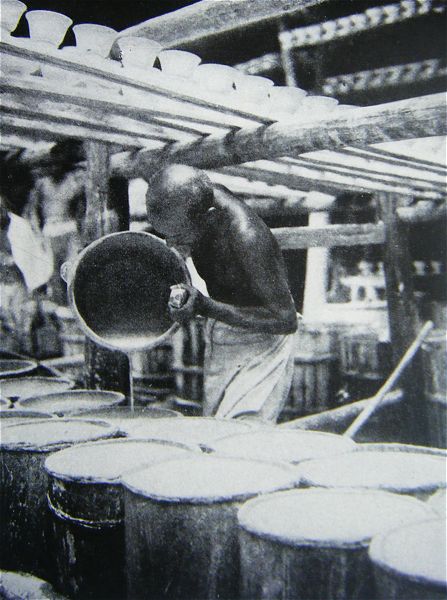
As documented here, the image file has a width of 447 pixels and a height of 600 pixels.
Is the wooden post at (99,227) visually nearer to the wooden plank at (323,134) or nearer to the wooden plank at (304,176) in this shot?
the wooden plank at (323,134)

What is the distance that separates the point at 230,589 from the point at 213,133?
2445 millimetres

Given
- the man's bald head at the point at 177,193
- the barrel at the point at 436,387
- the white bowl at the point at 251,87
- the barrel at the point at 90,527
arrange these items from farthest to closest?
the barrel at the point at 436,387 < the man's bald head at the point at 177,193 < the white bowl at the point at 251,87 < the barrel at the point at 90,527

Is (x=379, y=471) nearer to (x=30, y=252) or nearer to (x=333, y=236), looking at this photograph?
(x=333, y=236)

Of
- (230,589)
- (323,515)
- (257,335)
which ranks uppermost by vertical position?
(257,335)

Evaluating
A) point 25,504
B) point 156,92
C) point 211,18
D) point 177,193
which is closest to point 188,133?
point 177,193

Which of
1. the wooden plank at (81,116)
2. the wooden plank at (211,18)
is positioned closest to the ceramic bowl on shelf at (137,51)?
the wooden plank at (81,116)

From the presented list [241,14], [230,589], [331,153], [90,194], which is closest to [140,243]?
[90,194]

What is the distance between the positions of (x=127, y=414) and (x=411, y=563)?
7.59ft

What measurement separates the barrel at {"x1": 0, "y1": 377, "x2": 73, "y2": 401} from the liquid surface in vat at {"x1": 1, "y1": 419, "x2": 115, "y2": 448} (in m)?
1.20

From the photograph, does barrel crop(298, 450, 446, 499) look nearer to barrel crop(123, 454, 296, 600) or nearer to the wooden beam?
barrel crop(123, 454, 296, 600)

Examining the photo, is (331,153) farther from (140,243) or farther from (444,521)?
(444,521)

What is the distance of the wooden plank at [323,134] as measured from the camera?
8.38 ft

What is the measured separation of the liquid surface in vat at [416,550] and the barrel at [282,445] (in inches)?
28.7

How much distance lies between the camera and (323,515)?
169cm
